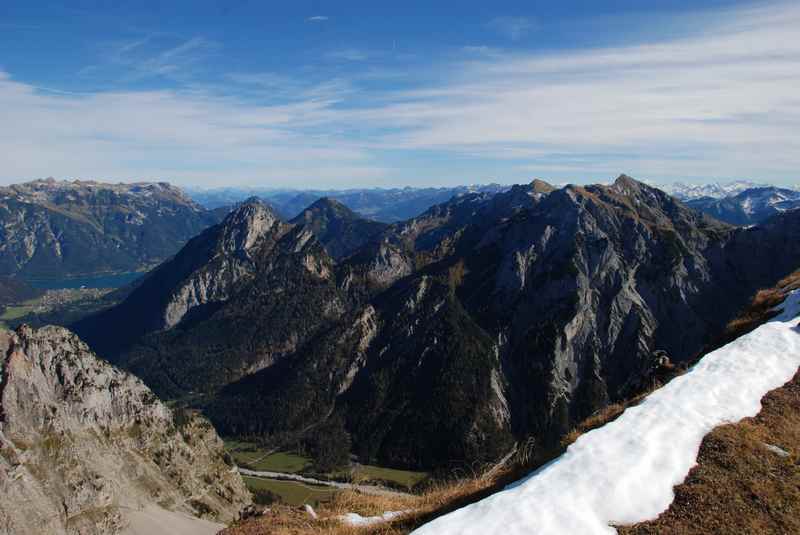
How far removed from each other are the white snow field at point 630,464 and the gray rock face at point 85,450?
126 metres

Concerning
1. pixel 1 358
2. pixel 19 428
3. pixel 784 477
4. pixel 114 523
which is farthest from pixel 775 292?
pixel 1 358

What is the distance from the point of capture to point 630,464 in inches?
843

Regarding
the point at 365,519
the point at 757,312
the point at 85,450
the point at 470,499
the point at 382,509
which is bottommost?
the point at 85,450

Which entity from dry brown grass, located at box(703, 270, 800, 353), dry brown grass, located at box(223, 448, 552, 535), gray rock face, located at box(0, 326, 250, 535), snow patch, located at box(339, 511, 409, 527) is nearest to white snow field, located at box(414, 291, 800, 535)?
dry brown grass, located at box(223, 448, 552, 535)

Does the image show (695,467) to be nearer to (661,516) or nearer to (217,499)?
(661,516)

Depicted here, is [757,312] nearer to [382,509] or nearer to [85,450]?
[382,509]

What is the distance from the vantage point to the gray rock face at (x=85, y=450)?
115438 mm

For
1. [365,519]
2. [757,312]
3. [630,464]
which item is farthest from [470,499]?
[757,312]

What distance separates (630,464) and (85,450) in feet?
485

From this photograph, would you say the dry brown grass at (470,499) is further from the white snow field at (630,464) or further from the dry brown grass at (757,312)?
the dry brown grass at (757,312)

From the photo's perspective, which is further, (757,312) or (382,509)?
(757,312)

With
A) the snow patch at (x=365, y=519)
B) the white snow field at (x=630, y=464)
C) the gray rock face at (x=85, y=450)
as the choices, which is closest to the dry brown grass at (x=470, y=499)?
the snow patch at (x=365, y=519)

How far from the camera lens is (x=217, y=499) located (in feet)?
506

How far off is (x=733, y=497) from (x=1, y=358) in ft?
520
